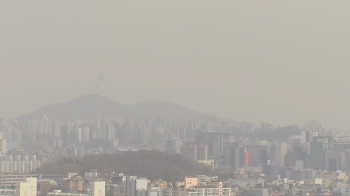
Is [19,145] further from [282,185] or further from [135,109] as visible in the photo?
[282,185]

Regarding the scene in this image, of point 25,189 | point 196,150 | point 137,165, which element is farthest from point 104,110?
point 25,189

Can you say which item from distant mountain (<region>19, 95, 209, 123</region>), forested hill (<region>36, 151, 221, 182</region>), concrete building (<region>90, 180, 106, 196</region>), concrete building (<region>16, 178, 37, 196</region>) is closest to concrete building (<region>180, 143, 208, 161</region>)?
distant mountain (<region>19, 95, 209, 123</region>)

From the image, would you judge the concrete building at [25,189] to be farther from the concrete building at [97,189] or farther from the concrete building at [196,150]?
the concrete building at [196,150]

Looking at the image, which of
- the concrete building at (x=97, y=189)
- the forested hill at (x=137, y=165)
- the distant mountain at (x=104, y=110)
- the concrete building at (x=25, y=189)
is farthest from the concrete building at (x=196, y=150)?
the concrete building at (x=25, y=189)

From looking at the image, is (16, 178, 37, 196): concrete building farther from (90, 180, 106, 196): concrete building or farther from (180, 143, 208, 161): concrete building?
(180, 143, 208, 161): concrete building

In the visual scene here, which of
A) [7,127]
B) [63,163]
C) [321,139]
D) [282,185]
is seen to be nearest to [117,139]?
[7,127]

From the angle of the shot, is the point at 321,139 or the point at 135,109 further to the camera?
the point at 135,109
